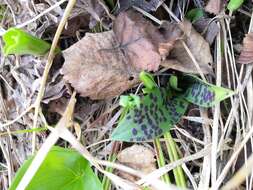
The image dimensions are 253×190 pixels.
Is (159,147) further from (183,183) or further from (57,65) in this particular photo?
(57,65)

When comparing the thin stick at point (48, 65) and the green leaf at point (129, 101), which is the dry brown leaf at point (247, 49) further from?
the thin stick at point (48, 65)

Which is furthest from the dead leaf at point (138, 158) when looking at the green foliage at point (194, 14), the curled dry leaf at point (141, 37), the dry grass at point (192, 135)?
the green foliage at point (194, 14)

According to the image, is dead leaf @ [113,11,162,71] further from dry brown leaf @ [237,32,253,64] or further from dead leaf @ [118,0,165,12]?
dry brown leaf @ [237,32,253,64]

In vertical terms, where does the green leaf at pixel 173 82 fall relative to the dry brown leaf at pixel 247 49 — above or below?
below

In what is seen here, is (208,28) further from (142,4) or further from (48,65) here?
(48,65)

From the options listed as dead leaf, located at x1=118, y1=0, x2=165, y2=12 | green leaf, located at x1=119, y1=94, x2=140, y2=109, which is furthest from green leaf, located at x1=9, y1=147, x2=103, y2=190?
dead leaf, located at x1=118, y1=0, x2=165, y2=12

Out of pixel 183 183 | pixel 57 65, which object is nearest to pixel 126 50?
pixel 57 65
